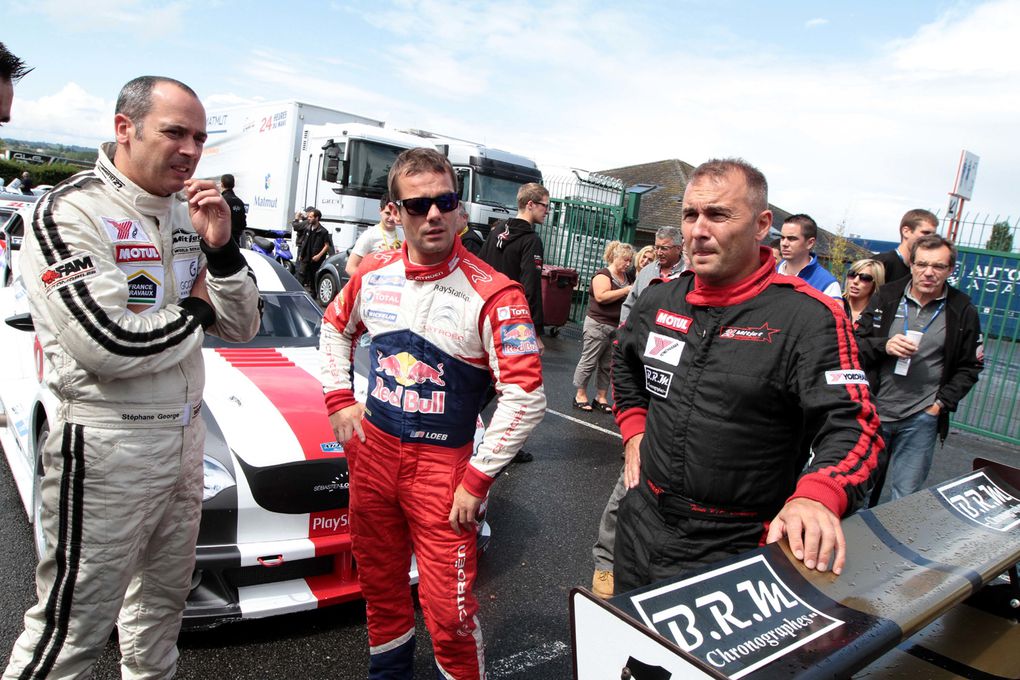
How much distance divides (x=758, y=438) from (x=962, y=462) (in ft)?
21.7

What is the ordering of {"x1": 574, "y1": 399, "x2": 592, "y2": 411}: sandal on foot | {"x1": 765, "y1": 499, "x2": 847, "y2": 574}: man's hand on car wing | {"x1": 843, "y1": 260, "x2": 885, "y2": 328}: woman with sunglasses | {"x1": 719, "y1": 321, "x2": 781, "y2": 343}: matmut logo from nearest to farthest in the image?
{"x1": 765, "y1": 499, "x2": 847, "y2": 574}: man's hand on car wing
{"x1": 719, "y1": 321, "x2": 781, "y2": 343}: matmut logo
{"x1": 843, "y1": 260, "x2": 885, "y2": 328}: woman with sunglasses
{"x1": 574, "y1": 399, "x2": 592, "y2": 411}: sandal on foot

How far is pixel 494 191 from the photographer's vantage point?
15094 mm

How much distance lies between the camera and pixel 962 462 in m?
7.11

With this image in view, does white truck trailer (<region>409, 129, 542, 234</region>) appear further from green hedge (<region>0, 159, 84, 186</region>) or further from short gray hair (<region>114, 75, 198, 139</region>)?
green hedge (<region>0, 159, 84, 186</region>)

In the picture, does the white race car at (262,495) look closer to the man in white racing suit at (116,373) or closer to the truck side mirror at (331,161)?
the man in white racing suit at (116,373)

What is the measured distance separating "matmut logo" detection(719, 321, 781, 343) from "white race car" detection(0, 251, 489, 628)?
5.95 feet

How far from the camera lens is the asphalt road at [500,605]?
286 centimetres

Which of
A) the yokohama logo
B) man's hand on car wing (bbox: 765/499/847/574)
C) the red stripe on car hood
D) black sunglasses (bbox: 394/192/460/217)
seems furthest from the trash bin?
man's hand on car wing (bbox: 765/499/847/574)

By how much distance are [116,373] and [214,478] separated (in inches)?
40.3

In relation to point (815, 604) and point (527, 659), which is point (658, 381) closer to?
point (815, 604)

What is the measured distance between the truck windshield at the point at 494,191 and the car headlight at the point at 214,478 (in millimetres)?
12338

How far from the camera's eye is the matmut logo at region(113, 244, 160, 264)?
2.04 metres

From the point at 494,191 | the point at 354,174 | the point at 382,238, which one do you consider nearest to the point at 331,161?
the point at 354,174

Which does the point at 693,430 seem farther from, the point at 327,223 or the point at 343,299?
the point at 327,223
